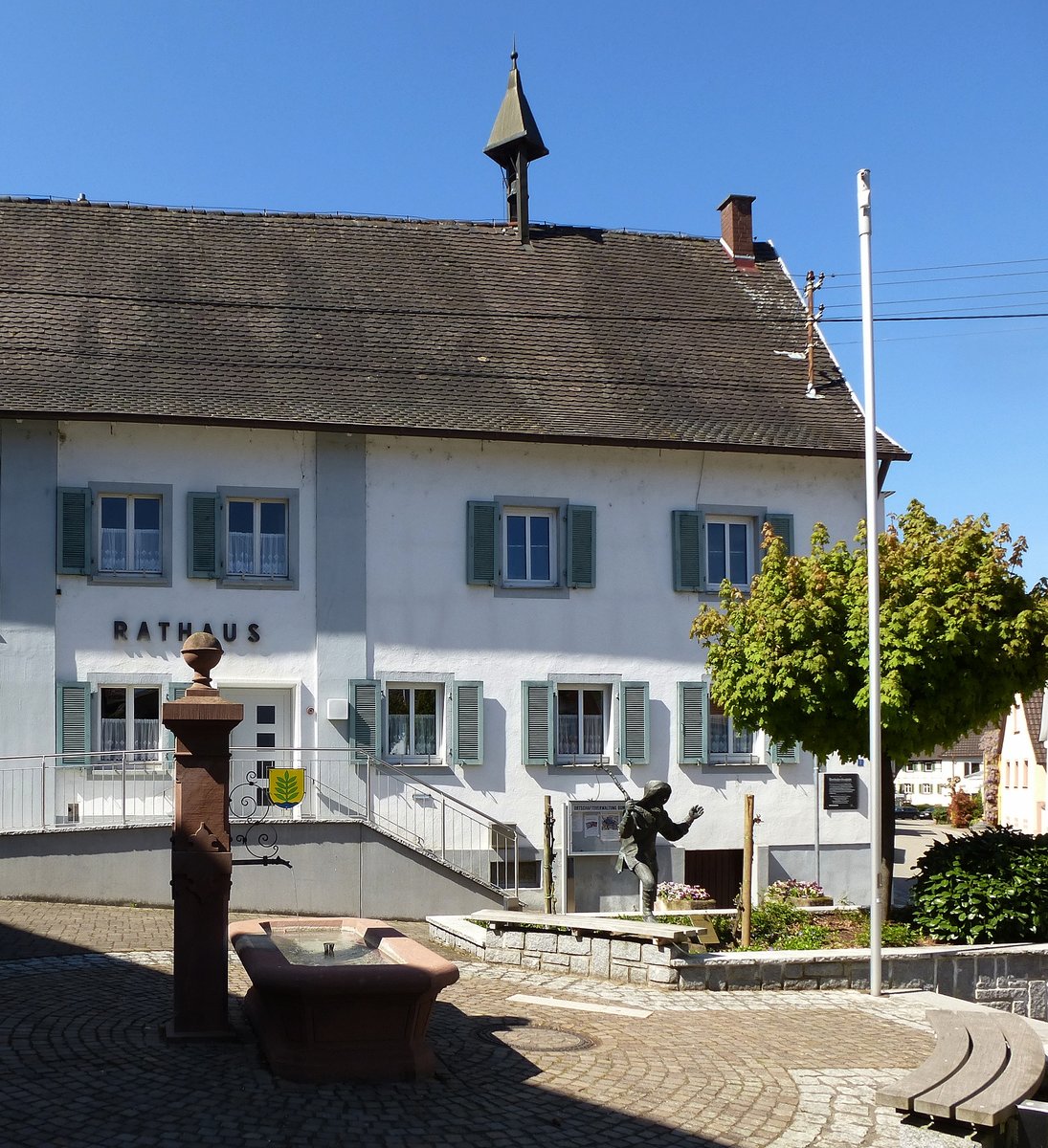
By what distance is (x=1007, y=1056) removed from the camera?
922 centimetres

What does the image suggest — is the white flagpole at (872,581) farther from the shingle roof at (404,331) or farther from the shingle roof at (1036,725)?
the shingle roof at (1036,725)

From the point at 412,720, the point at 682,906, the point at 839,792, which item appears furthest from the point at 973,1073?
the point at 839,792

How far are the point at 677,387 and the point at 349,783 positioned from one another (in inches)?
320

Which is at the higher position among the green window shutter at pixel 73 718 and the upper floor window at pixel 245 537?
the upper floor window at pixel 245 537

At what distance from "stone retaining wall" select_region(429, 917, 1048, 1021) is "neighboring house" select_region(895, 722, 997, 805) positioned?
248ft

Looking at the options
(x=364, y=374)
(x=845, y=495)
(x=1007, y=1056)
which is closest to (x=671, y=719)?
(x=845, y=495)

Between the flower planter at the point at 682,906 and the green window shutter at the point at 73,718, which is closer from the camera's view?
the flower planter at the point at 682,906

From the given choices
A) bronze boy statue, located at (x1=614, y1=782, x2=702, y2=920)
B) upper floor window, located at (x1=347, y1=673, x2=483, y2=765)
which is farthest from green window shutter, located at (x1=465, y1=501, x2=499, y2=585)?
bronze boy statue, located at (x1=614, y1=782, x2=702, y2=920)

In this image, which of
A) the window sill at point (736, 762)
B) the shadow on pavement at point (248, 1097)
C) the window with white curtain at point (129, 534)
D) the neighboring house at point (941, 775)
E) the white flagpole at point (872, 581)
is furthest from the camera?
the neighboring house at point (941, 775)

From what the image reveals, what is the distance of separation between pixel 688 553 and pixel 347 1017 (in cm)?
1404

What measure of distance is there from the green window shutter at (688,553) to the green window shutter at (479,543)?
9.05ft

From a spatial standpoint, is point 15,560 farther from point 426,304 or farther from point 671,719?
point 671,719

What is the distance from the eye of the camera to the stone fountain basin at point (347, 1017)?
8375 mm

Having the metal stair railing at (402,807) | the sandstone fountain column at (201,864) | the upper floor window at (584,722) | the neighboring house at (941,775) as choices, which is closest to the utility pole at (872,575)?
the sandstone fountain column at (201,864)
